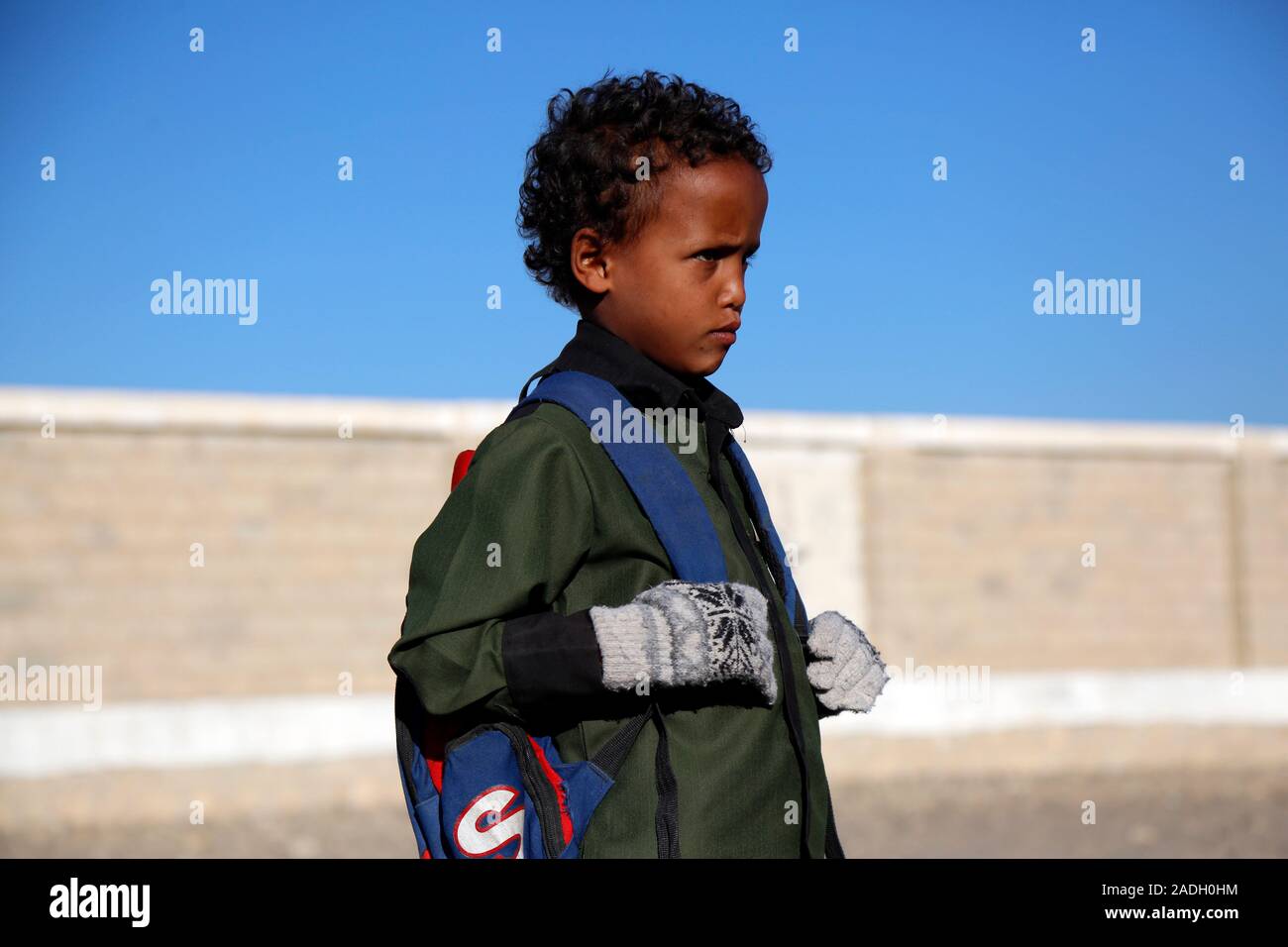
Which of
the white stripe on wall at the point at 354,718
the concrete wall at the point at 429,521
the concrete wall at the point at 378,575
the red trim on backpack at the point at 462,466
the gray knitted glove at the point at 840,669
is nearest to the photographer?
the red trim on backpack at the point at 462,466

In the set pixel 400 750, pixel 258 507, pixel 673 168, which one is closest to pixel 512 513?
pixel 400 750

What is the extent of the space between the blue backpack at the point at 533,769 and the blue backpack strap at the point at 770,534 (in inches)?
11.8

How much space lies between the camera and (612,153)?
2.22m

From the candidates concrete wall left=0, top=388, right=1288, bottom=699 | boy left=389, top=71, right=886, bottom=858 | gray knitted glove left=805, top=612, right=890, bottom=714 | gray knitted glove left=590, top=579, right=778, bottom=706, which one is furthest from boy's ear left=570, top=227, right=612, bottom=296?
concrete wall left=0, top=388, right=1288, bottom=699

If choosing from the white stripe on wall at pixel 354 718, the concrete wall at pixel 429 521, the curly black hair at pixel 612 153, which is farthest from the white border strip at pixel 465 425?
the curly black hair at pixel 612 153

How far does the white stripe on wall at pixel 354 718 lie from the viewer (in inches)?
419

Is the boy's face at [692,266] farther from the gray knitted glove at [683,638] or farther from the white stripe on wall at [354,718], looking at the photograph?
the white stripe on wall at [354,718]

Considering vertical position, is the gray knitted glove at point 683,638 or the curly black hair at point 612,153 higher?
the curly black hair at point 612,153

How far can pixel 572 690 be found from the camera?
181 centimetres

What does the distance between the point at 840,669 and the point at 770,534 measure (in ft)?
0.89

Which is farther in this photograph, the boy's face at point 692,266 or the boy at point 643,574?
the boy's face at point 692,266

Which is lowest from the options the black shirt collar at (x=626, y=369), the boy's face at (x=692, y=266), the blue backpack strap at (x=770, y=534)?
the blue backpack strap at (x=770, y=534)

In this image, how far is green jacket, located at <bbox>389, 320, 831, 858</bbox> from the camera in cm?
181

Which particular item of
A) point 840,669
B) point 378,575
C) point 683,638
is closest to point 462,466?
point 683,638
